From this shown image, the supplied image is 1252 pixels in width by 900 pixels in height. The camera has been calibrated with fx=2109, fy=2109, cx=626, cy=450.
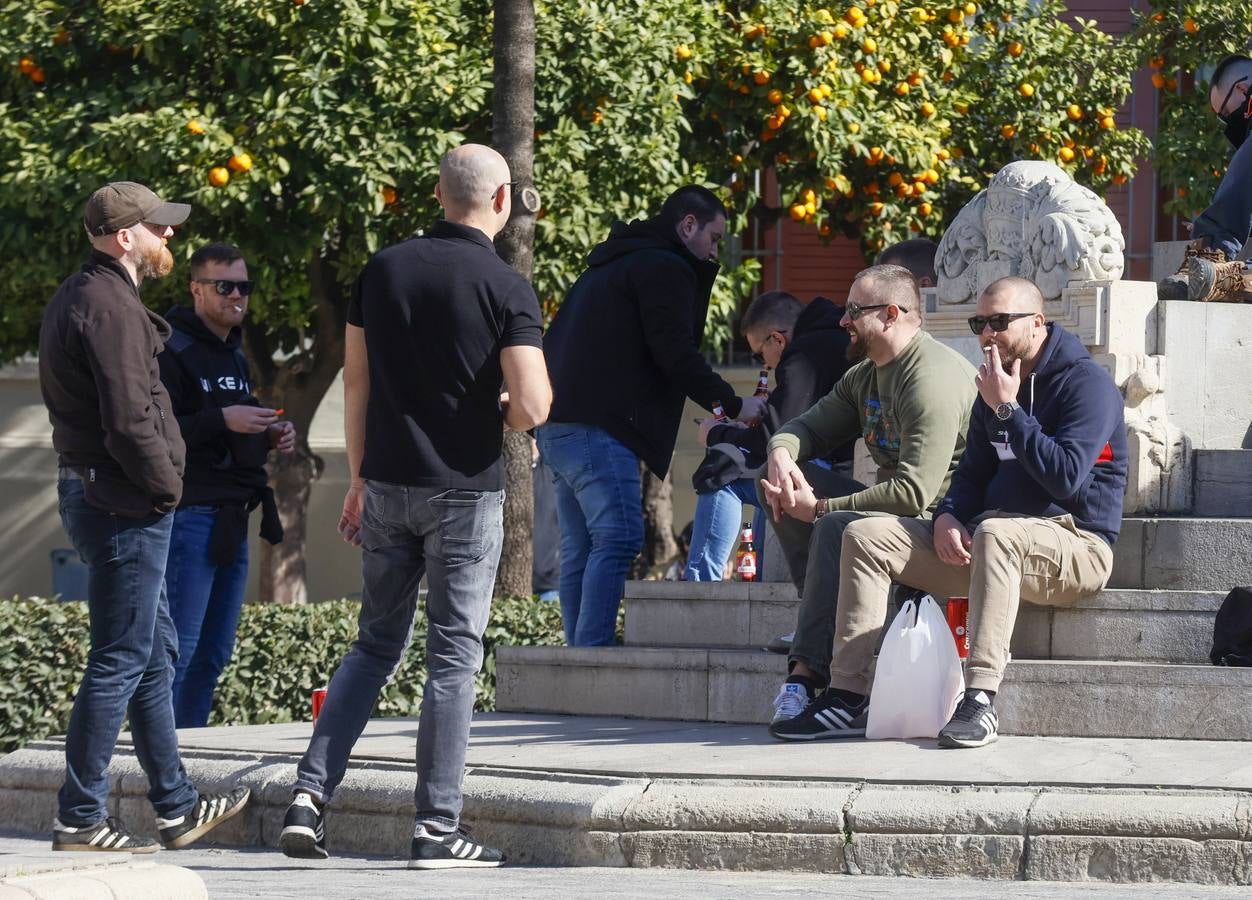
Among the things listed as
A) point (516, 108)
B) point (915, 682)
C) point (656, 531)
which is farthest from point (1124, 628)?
point (656, 531)

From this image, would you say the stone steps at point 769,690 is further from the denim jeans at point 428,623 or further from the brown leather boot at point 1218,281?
the brown leather boot at point 1218,281

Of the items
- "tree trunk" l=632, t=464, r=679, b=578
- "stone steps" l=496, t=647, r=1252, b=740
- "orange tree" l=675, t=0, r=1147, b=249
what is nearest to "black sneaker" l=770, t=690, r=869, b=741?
"stone steps" l=496, t=647, r=1252, b=740

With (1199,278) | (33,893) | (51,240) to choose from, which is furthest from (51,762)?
(51,240)

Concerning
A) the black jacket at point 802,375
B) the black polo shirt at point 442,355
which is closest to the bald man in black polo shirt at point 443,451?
the black polo shirt at point 442,355

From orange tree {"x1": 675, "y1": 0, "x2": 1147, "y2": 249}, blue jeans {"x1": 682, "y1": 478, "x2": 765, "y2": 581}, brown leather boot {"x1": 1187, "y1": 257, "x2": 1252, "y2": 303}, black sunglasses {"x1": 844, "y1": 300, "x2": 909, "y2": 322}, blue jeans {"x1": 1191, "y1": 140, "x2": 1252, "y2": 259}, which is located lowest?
blue jeans {"x1": 682, "y1": 478, "x2": 765, "y2": 581}

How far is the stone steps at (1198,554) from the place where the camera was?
7301mm

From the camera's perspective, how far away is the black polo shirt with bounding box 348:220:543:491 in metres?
5.71

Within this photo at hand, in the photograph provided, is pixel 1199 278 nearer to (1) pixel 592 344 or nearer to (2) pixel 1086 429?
(2) pixel 1086 429

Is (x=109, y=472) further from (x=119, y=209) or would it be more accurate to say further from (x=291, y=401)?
(x=291, y=401)

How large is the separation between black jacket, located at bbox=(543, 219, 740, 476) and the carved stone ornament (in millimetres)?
1043

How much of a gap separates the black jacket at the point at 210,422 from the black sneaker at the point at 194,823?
5.37 feet

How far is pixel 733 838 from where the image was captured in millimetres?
5664

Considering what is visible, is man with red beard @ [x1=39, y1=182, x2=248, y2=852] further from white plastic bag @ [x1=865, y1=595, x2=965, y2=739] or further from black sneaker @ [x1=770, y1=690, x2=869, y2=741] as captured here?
white plastic bag @ [x1=865, y1=595, x2=965, y2=739]

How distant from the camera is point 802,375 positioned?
328 inches
